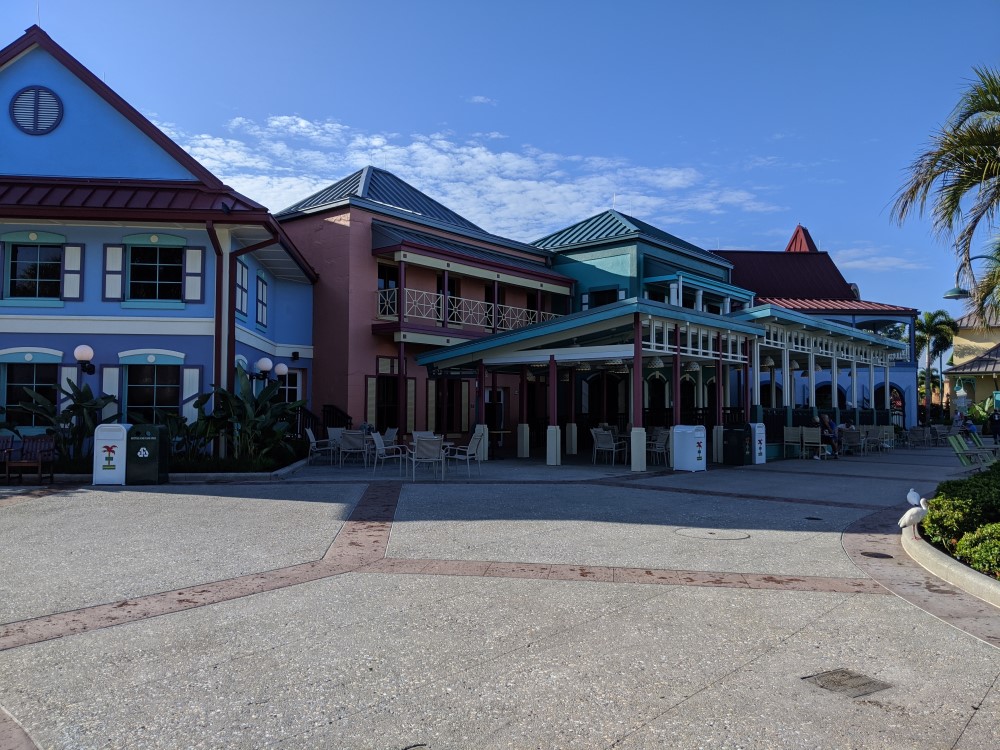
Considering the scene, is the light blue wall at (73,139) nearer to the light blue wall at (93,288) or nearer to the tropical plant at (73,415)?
the light blue wall at (93,288)

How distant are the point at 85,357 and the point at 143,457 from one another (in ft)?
12.2

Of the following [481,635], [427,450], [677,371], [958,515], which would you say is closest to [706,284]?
[677,371]

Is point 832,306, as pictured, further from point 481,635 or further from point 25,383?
point 481,635

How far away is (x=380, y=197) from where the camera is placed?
958 inches

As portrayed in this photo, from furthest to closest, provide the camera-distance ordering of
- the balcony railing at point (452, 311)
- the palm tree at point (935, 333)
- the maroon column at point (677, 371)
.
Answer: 1. the palm tree at point (935, 333)
2. the balcony railing at point (452, 311)
3. the maroon column at point (677, 371)

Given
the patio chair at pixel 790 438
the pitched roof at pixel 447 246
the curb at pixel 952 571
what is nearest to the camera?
the curb at pixel 952 571

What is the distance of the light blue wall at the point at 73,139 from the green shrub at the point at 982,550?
16933 mm

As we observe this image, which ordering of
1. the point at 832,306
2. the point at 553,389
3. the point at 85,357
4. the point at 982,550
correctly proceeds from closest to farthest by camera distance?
the point at 982,550
the point at 85,357
the point at 553,389
the point at 832,306

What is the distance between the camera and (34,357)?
642 inches

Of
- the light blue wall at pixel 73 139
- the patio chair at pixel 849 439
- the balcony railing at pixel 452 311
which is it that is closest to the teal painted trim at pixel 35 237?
the light blue wall at pixel 73 139

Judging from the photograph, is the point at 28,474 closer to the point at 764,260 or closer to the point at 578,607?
the point at 578,607

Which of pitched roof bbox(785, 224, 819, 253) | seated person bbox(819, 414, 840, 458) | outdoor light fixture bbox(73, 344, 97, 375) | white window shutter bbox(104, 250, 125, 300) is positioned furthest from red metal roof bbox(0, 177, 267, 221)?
pitched roof bbox(785, 224, 819, 253)

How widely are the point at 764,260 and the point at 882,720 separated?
136 ft

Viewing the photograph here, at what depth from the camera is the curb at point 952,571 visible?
19.6ft
